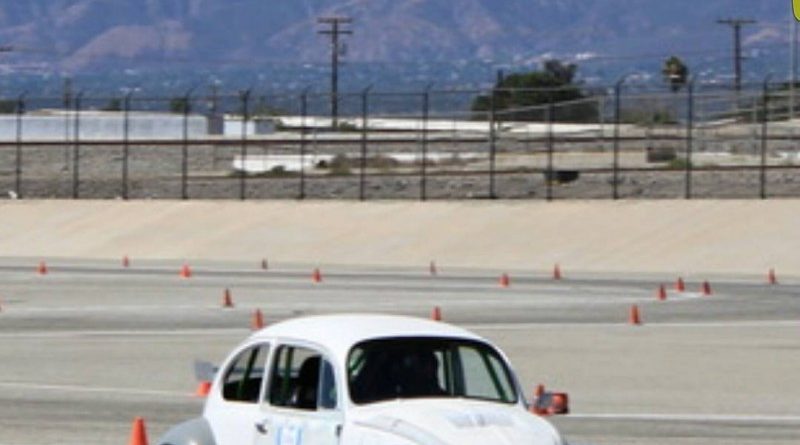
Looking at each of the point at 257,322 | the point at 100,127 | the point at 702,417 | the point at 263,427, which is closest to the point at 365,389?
the point at 263,427

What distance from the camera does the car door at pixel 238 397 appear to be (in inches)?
525

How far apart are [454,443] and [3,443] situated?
728 centimetres

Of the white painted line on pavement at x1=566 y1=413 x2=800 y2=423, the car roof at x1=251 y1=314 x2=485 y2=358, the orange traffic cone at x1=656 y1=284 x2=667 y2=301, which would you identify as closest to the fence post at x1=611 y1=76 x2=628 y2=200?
the orange traffic cone at x1=656 y1=284 x2=667 y2=301

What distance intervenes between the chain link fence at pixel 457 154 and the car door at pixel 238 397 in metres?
43.0

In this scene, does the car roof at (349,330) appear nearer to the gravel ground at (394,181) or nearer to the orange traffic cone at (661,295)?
the orange traffic cone at (661,295)

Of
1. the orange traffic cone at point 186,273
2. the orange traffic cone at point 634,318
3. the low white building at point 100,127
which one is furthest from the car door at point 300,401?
the low white building at point 100,127

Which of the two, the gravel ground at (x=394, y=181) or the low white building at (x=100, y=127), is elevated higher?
the low white building at (x=100, y=127)

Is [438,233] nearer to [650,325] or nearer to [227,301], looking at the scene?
[227,301]

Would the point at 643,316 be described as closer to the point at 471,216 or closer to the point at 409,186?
the point at 471,216

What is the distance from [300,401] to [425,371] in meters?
0.74

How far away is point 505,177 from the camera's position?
2603 inches

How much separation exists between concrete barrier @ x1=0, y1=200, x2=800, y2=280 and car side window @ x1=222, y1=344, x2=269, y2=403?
34461 millimetres

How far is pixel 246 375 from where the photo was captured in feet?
44.6

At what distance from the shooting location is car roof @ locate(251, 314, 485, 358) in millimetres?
12898
